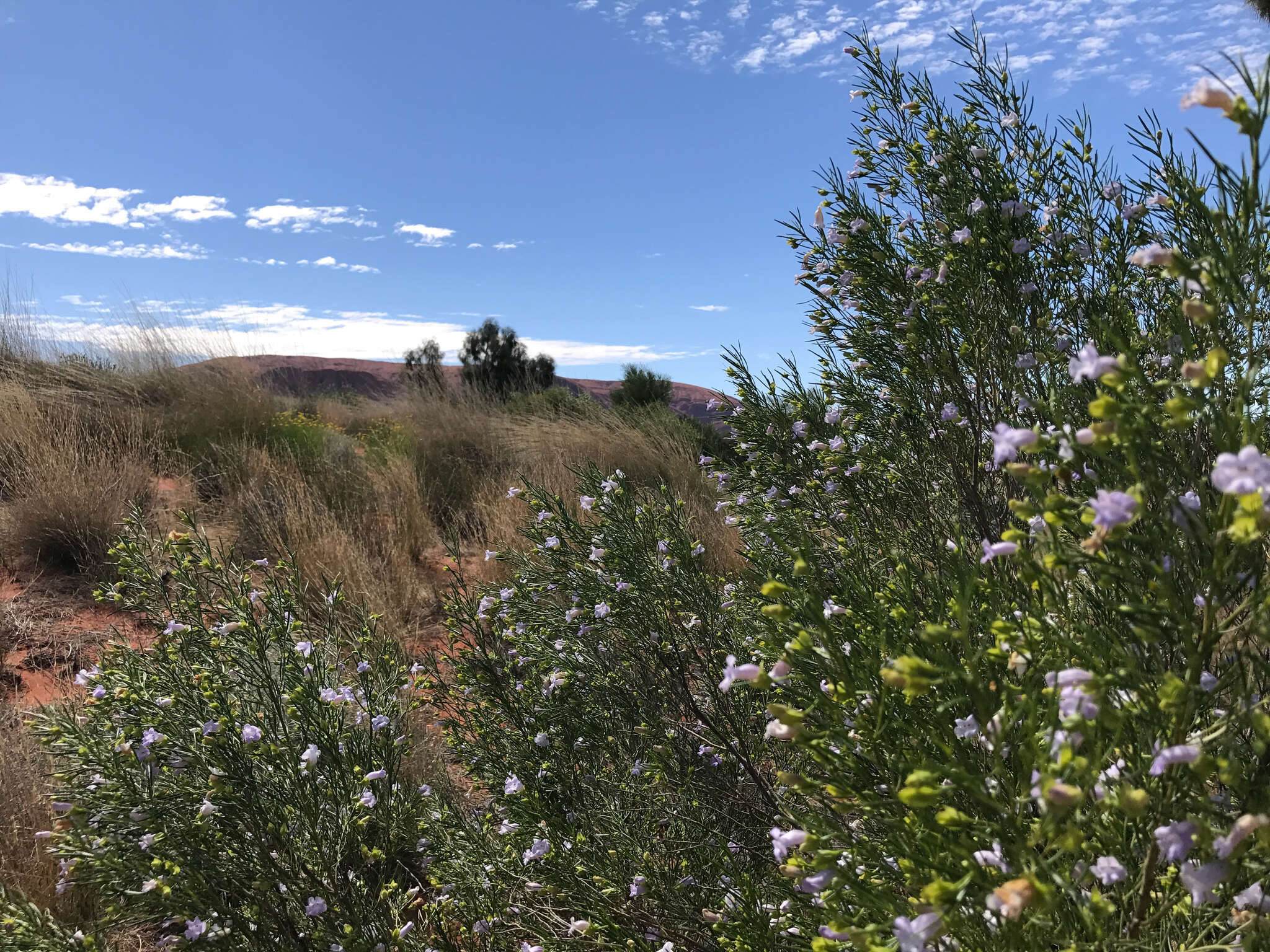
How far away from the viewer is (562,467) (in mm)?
8297

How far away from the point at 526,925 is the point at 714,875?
633 millimetres

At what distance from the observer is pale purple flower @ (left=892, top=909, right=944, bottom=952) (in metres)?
0.89

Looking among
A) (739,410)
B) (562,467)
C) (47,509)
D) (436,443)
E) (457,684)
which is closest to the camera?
(457,684)

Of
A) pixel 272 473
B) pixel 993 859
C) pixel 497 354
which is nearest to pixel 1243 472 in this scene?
pixel 993 859

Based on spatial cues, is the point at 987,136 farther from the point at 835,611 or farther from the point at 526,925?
the point at 526,925

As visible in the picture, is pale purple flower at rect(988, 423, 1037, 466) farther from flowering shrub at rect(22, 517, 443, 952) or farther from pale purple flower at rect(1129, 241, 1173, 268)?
flowering shrub at rect(22, 517, 443, 952)

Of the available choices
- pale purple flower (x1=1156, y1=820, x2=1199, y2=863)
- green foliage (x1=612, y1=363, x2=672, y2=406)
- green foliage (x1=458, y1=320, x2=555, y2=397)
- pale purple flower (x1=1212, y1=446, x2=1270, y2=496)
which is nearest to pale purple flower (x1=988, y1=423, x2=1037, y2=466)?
pale purple flower (x1=1212, y1=446, x2=1270, y2=496)

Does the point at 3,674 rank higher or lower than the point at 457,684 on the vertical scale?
lower

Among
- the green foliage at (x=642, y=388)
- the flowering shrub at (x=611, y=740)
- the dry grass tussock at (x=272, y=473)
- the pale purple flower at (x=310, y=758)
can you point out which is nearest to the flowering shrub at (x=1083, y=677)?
the flowering shrub at (x=611, y=740)

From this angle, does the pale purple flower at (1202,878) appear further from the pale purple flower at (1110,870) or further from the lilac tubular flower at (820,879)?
the lilac tubular flower at (820,879)

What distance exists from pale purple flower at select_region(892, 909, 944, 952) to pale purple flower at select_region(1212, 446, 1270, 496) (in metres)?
0.62

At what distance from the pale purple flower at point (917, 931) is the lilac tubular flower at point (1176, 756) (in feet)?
1.05

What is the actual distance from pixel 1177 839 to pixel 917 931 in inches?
13.3

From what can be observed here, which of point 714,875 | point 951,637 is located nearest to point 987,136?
point 951,637
